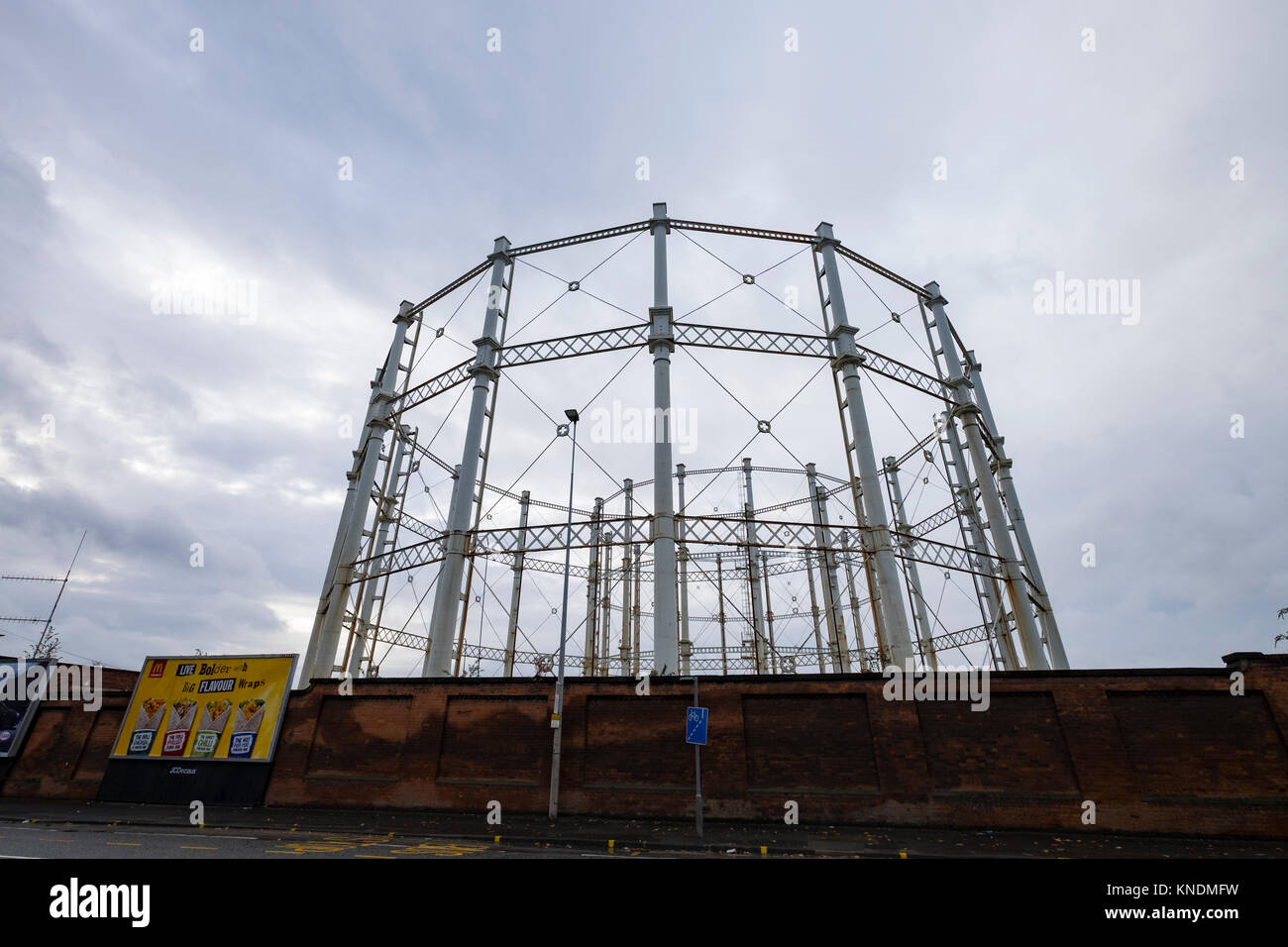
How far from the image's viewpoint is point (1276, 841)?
1054cm

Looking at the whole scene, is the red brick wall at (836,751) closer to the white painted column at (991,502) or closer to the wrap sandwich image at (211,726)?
the wrap sandwich image at (211,726)

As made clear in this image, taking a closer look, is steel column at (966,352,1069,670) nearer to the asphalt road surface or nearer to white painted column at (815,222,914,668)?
white painted column at (815,222,914,668)

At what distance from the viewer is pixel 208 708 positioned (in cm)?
1639

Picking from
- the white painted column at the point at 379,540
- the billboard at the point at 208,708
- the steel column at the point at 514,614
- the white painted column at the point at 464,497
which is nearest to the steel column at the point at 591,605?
the steel column at the point at 514,614

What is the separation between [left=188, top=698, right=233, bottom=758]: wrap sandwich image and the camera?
52.0ft

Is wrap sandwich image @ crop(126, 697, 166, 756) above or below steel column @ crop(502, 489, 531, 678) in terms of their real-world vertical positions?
below

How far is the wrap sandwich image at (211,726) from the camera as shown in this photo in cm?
1584

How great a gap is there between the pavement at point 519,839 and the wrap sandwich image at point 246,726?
203 cm

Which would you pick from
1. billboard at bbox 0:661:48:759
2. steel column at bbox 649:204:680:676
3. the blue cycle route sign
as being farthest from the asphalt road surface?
billboard at bbox 0:661:48:759

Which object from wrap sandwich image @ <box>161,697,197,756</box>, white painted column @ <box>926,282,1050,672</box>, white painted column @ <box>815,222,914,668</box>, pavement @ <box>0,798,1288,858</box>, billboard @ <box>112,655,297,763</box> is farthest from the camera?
white painted column @ <box>926,282,1050,672</box>
